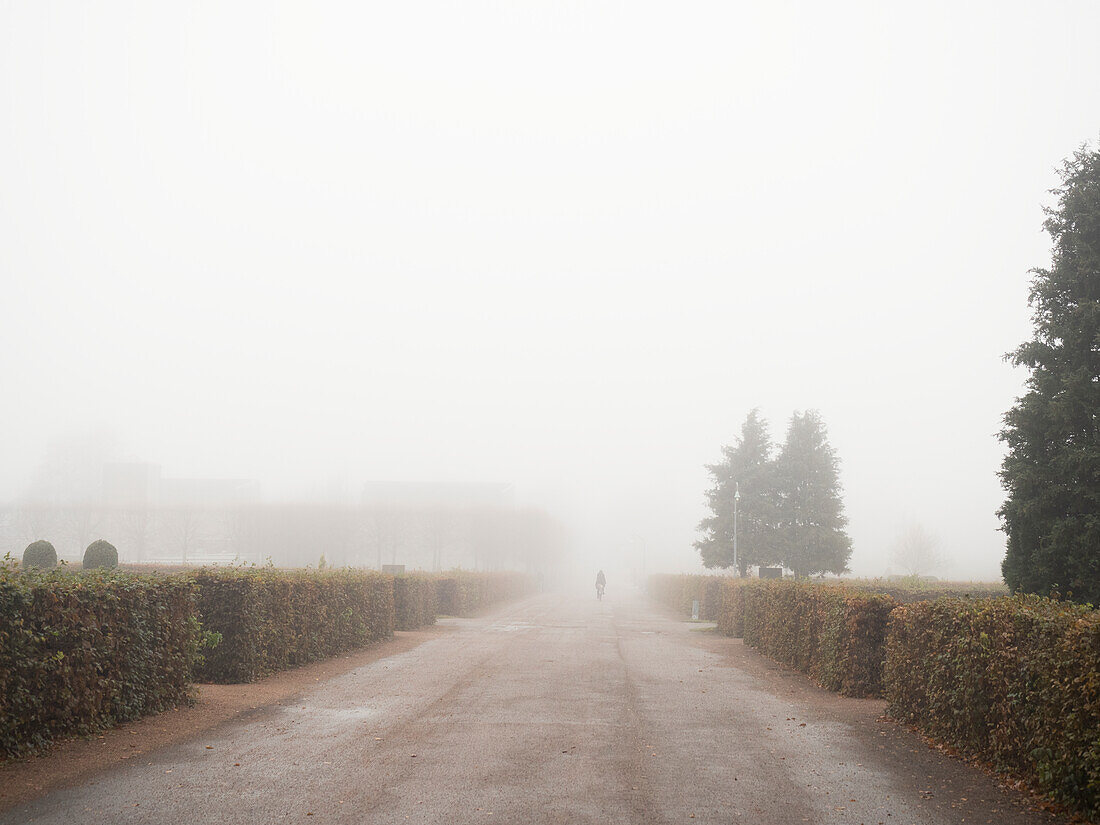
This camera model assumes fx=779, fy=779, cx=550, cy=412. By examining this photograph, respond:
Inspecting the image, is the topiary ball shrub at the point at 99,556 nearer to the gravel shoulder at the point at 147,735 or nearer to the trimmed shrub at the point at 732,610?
the gravel shoulder at the point at 147,735

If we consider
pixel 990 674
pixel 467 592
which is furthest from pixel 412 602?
pixel 990 674

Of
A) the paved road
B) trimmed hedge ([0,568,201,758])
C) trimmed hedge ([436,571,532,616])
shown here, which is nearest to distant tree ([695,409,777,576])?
trimmed hedge ([436,571,532,616])

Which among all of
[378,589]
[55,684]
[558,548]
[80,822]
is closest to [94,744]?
[55,684]

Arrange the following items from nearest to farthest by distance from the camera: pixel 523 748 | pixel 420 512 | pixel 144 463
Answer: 1. pixel 523 748
2. pixel 420 512
3. pixel 144 463

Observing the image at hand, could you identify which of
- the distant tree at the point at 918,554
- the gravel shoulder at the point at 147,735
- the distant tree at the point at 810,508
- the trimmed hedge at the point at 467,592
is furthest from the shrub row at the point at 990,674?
the distant tree at the point at 918,554

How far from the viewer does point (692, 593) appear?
3538 cm

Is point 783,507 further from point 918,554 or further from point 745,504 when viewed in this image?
point 918,554

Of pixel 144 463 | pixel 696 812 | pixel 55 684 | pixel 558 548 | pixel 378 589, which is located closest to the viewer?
pixel 696 812

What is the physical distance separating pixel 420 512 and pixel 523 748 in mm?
58826

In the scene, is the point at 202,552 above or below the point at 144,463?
below

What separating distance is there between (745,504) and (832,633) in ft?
104

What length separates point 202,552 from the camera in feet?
217

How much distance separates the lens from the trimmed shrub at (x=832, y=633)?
1159 centimetres

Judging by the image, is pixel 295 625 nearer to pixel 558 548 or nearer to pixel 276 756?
pixel 276 756
